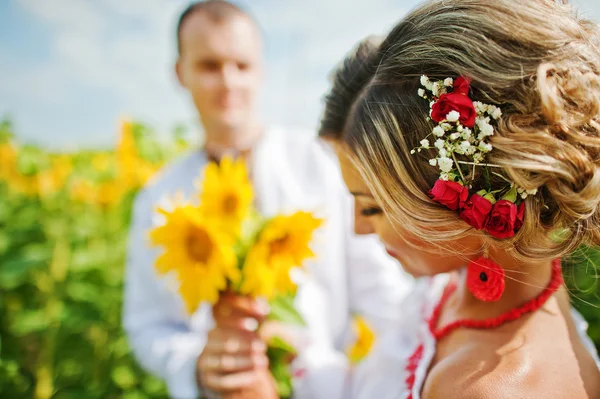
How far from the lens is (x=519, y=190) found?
806 millimetres

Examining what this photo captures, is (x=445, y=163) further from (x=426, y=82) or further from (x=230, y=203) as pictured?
(x=230, y=203)

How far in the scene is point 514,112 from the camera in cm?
80

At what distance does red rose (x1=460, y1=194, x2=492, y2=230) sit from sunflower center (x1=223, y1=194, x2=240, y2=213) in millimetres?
604

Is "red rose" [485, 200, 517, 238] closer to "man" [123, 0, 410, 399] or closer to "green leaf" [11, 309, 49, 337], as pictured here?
"man" [123, 0, 410, 399]

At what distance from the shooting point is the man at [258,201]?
1.89m

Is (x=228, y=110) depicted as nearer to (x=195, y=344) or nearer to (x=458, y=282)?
(x=195, y=344)

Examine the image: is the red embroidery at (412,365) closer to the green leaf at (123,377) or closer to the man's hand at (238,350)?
Answer: the man's hand at (238,350)

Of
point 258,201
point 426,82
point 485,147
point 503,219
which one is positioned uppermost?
point 426,82

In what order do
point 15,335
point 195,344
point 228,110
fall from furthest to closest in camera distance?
point 15,335 → point 228,110 → point 195,344

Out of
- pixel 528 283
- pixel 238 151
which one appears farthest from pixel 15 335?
pixel 528 283

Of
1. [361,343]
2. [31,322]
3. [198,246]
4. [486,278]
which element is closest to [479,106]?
[486,278]

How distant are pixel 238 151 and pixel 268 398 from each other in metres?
1.12

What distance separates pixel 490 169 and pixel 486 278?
0.81 feet

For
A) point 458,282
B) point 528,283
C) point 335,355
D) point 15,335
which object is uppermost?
point 528,283
